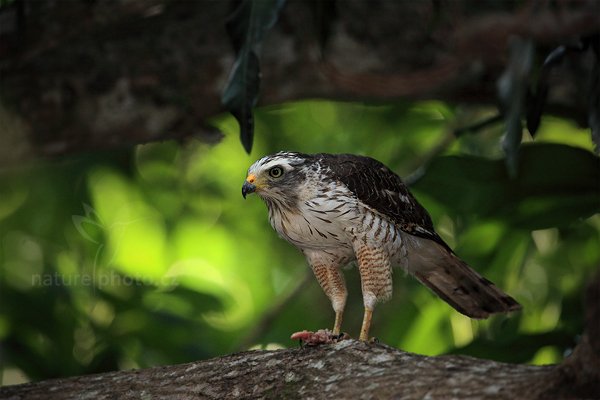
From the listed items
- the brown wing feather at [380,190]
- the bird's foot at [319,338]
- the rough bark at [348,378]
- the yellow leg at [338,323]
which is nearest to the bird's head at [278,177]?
the brown wing feather at [380,190]

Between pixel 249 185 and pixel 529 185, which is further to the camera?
pixel 529 185

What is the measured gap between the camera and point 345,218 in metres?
4.54

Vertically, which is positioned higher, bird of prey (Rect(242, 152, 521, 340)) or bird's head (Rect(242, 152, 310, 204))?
bird's head (Rect(242, 152, 310, 204))

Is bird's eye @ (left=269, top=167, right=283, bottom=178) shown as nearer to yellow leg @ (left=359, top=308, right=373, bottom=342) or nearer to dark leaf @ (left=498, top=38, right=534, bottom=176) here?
yellow leg @ (left=359, top=308, right=373, bottom=342)

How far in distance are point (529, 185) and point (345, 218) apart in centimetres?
136

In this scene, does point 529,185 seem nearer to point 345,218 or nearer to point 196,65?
point 345,218

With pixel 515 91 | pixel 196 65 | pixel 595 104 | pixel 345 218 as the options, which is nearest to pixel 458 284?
pixel 345 218

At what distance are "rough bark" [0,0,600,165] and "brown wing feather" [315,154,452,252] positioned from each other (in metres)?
1.01

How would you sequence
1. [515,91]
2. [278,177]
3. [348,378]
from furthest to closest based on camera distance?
[278,177]
[515,91]
[348,378]

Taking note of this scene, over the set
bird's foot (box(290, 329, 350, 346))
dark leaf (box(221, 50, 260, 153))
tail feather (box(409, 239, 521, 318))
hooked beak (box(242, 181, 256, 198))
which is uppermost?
dark leaf (box(221, 50, 260, 153))

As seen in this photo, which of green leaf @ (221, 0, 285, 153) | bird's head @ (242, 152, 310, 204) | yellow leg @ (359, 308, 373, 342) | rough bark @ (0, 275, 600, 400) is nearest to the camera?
rough bark @ (0, 275, 600, 400)

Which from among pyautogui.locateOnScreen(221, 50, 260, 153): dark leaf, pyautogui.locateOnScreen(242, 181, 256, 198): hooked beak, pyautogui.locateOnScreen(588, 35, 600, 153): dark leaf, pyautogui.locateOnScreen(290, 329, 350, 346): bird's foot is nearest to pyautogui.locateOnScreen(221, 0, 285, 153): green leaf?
pyautogui.locateOnScreen(221, 50, 260, 153): dark leaf

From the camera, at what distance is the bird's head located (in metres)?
4.62

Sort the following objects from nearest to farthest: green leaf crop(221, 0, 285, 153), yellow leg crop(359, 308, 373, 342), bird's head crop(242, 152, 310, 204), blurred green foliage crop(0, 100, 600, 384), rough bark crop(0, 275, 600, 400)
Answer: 1. rough bark crop(0, 275, 600, 400)
2. green leaf crop(221, 0, 285, 153)
3. yellow leg crop(359, 308, 373, 342)
4. bird's head crop(242, 152, 310, 204)
5. blurred green foliage crop(0, 100, 600, 384)
